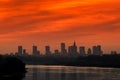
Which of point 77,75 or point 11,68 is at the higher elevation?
point 11,68

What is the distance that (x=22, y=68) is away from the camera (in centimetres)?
10588

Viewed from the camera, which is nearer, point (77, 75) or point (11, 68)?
point (11, 68)

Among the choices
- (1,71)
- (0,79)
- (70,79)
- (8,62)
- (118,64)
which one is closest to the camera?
(0,79)

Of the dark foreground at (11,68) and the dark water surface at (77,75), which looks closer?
the dark water surface at (77,75)

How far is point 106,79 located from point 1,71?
25.5 metres

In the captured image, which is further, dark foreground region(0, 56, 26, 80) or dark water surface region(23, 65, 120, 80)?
dark foreground region(0, 56, 26, 80)

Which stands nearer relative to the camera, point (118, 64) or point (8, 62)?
point (8, 62)

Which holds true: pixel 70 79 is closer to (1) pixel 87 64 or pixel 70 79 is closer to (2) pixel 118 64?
(2) pixel 118 64

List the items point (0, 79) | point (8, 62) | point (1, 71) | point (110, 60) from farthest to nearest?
point (110, 60) → point (8, 62) → point (1, 71) → point (0, 79)

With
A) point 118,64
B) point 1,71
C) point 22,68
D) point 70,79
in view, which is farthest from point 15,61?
point 118,64

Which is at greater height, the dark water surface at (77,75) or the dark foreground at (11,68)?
the dark foreground at (11,68)

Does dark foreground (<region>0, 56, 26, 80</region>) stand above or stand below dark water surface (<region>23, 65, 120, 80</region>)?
above

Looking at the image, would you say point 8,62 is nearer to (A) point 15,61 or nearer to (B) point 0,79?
(A) point 15,61

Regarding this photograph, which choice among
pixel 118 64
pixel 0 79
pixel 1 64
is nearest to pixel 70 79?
pixel 0 79
